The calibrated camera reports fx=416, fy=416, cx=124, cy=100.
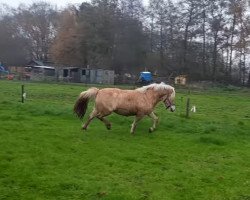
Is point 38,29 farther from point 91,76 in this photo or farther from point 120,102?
point 120,102

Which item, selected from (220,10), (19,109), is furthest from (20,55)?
(19,109)

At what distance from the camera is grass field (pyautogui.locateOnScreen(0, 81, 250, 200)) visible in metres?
7.11

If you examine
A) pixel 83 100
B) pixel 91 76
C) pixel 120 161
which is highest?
pixel 83 100

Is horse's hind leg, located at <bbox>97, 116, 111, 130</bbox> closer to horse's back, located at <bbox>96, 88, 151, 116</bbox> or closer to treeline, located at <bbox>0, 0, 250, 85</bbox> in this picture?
horse's back, located at <bbox>96, 88, 151, 116</bbox>

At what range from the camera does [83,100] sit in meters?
12.7

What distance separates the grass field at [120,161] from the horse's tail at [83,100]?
60 centimetres

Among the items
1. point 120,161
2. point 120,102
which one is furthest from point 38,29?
point 120,161

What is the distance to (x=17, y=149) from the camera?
956cm

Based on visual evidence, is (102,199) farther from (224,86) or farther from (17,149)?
(224,86)

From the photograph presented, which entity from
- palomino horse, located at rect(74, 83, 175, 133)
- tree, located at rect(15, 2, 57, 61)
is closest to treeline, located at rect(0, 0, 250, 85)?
tree, located at rect(15, 2, 57, 61)

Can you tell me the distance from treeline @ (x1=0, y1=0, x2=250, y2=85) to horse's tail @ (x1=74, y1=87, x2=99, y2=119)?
51399 millimetres

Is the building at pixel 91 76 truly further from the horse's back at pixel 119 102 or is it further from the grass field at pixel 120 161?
the horse's back at pixel 119 102

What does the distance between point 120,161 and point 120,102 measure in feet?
11.5

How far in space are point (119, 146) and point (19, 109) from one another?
764cm
